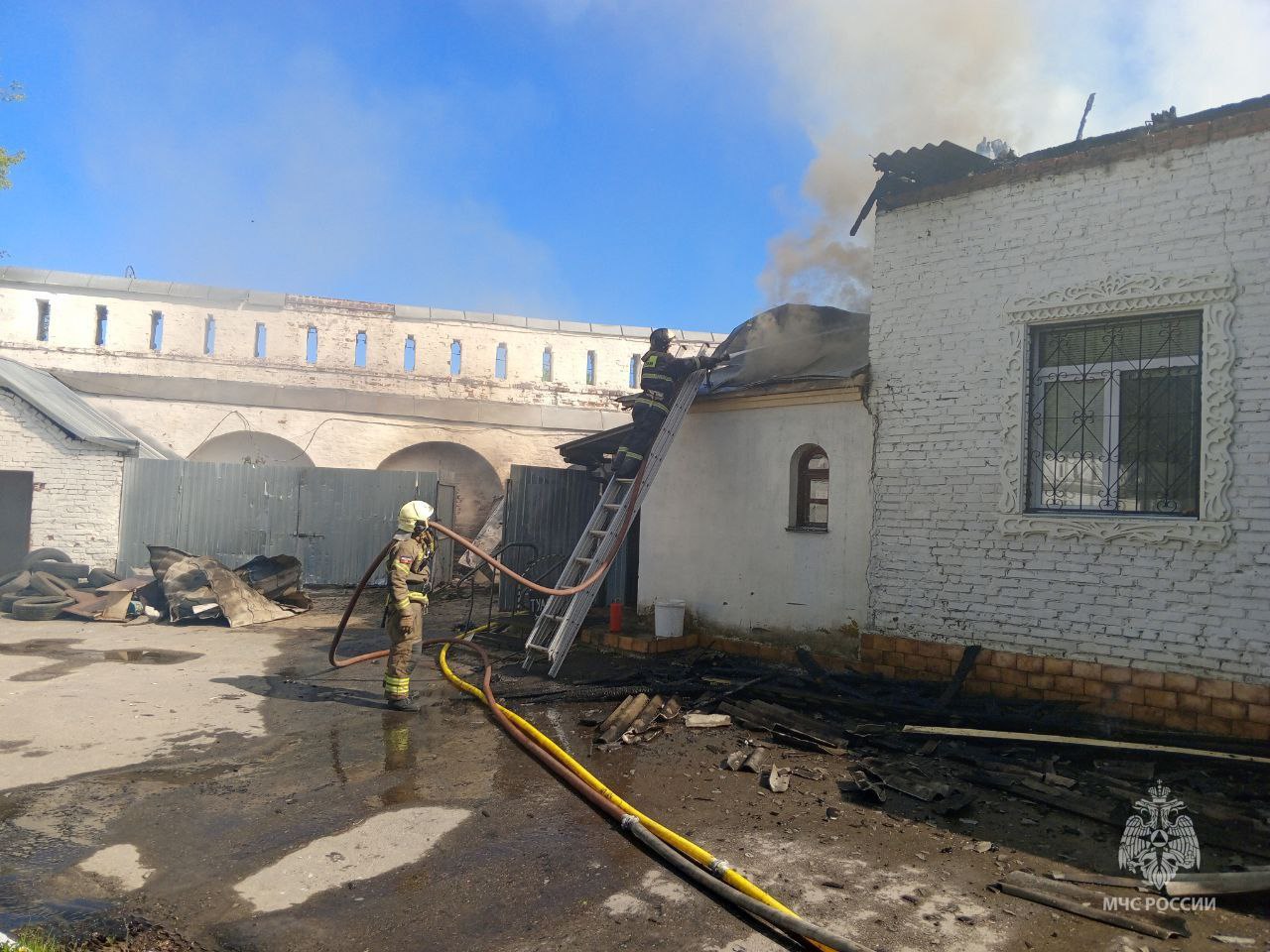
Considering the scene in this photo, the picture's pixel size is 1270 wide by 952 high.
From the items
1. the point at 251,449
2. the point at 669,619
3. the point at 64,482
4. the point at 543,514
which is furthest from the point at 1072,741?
the point at 251,449

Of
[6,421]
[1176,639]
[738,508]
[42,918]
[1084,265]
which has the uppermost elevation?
[1084,265]

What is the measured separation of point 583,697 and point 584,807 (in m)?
2.21

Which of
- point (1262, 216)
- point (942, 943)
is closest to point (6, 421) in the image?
point (942, 943)

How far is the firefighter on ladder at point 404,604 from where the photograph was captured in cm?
679

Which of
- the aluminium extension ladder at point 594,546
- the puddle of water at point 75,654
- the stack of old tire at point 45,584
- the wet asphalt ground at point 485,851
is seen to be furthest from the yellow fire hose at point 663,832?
the stack of old tire at point 45,584

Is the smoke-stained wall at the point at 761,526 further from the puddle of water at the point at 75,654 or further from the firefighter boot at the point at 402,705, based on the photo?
the puddle of water at the point at 75,654

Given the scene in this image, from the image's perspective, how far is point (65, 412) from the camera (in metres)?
14.3

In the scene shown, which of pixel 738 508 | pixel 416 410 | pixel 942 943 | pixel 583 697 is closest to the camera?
pixel 942 943

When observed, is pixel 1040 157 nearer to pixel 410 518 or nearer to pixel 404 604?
pixel 410 518

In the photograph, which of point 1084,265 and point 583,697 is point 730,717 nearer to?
point 583,697

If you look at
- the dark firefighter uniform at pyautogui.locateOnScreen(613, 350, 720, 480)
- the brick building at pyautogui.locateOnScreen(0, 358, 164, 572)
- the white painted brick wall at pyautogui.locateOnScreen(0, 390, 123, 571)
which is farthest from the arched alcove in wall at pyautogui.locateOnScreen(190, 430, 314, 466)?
the dark firefighter uniform at pyautogui.locateOnScreen(613, 350, 720, 480)

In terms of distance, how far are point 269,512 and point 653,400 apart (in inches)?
396

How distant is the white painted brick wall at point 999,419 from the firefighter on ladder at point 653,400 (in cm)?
225

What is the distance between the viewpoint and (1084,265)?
6352 millimetres
